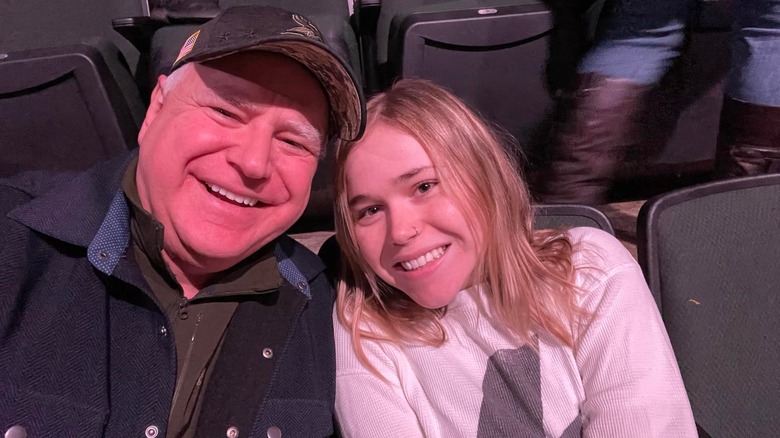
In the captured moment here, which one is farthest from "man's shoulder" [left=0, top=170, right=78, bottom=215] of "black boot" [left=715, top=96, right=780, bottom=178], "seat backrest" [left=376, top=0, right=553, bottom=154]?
"black boot" [left=715, top=96, right=780, bottom=178]

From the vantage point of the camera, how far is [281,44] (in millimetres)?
795

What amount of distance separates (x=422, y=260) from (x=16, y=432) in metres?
0.63

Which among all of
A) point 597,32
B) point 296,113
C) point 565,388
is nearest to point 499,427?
point 565,388

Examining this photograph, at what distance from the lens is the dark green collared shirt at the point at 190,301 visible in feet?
2.85

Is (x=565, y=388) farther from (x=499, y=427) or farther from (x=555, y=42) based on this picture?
(x=555, y=42)

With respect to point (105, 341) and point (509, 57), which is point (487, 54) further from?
point (105, 341)

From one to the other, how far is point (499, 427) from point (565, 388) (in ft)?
0.44

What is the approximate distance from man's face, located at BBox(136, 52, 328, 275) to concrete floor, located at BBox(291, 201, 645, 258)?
1243 millimetres

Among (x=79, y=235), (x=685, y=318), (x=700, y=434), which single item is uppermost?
(x=79, y=235)

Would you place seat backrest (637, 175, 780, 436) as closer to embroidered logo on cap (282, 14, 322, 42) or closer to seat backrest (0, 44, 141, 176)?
embroidered logo on cap (282, 14, 322, 42)

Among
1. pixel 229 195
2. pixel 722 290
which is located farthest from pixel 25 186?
pixel 722 290

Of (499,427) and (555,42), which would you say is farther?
(555,42)

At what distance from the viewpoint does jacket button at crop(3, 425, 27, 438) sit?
69cm

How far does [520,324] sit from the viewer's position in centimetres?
A: 99
